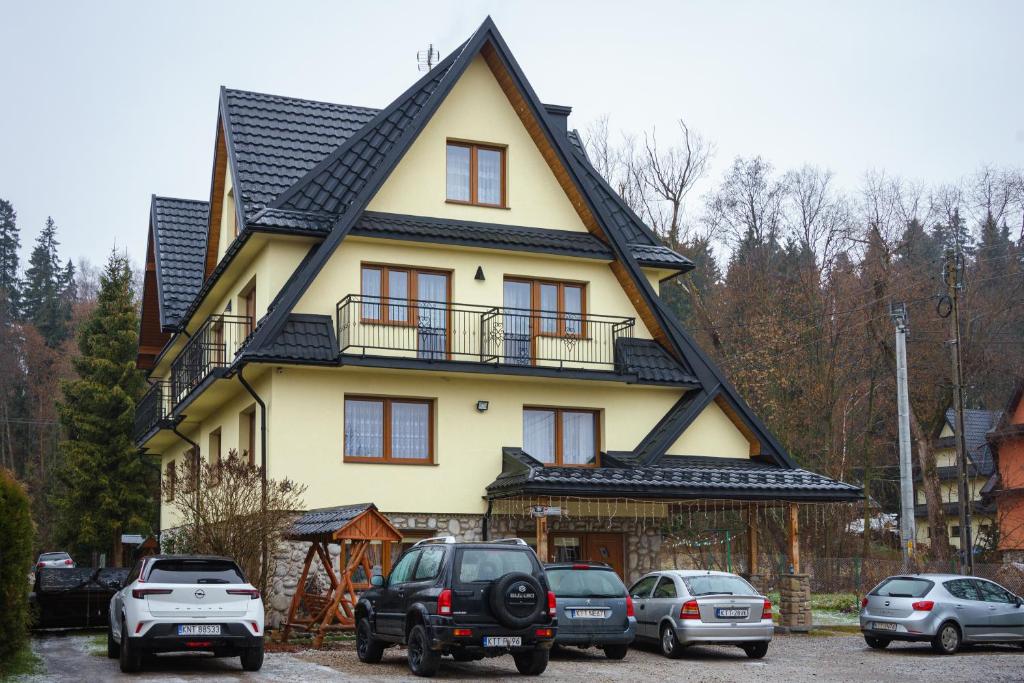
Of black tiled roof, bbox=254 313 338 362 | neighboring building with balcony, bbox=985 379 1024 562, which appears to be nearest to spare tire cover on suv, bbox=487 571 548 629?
black tiled roof, bbox=254 313 338 362

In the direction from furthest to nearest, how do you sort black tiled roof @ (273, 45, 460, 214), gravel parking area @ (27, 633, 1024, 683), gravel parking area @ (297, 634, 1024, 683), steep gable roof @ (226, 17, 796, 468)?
1. black tiled roof @ (273, 45, 460, 214)
2. steep gable roof @ (226, 17, 796, 468)
3. gravel parking area @ (297, 634, 1024, 683)
4. gravel parking area @ (27, 633, 1024, 683)

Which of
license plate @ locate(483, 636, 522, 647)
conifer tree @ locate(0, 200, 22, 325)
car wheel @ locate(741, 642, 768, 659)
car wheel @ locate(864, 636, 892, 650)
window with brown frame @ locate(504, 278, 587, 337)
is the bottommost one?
car wheel @ locate(864, 636, 892, 650)

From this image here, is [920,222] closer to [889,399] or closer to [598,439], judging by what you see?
[889,399]

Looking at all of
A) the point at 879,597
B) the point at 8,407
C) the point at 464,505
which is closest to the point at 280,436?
the point at 464,505

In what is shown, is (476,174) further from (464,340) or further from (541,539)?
(541,539)

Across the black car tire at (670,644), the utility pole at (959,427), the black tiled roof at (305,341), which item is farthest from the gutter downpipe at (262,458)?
the utility pole at (959,427)

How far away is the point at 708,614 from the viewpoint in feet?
63.5

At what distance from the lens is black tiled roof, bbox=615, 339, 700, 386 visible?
89.0 feet

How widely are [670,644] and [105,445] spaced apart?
111 ft

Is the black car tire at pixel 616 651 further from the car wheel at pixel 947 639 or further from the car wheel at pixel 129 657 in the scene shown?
the car wheel at pixel 129 657

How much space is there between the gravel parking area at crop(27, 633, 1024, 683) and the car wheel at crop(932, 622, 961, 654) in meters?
0.21

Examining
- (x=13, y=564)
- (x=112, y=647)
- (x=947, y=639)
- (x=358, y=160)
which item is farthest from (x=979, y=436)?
(x=13, y=564)

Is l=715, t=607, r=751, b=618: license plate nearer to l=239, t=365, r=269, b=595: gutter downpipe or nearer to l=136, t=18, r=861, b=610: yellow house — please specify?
l=136, t=18, r=861, b=610: yellow house

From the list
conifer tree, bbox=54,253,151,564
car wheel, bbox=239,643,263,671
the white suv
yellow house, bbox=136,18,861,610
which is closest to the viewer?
the white suv
